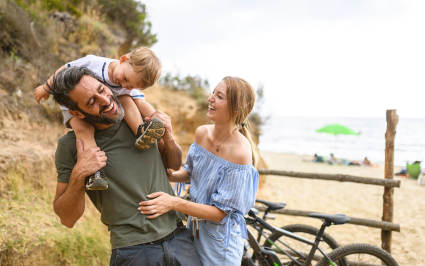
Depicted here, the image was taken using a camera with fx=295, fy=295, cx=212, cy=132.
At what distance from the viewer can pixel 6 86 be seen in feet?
14.0

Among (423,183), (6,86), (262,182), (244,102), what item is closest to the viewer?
(244,102)

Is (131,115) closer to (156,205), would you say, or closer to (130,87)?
(130,87)

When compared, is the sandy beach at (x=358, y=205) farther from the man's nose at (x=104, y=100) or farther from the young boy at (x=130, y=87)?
the man's nose at (x=104, y=100)

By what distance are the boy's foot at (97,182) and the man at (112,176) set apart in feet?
0.09

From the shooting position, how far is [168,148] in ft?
5.97

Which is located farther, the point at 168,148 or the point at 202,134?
the point at 202,134

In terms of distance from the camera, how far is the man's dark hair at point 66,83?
1.41m

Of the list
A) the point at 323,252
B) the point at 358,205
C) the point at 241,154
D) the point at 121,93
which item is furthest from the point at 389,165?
the point at 358,205

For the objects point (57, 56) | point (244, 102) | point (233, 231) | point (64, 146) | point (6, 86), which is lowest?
point (233, 231)

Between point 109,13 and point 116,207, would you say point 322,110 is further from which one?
point 116,207

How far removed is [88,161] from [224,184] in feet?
2.48

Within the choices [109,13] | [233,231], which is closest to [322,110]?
[109,13]

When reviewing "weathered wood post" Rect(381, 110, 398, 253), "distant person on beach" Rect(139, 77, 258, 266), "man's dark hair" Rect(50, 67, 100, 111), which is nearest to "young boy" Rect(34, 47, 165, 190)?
"man's dark hair" Rect(50, 67, 100, 111)

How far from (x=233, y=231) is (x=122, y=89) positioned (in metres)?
1.14
